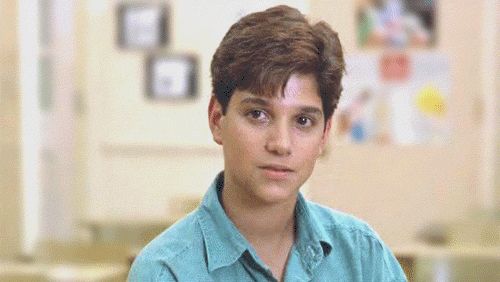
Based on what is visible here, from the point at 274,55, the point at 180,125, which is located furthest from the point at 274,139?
the point at 180,125

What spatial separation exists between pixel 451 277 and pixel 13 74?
17.5 ft

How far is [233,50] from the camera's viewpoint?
156 cm

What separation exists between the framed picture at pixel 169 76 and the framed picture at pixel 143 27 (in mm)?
144

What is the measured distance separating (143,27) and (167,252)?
8.19 meters

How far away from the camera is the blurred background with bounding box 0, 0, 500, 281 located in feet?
23.0

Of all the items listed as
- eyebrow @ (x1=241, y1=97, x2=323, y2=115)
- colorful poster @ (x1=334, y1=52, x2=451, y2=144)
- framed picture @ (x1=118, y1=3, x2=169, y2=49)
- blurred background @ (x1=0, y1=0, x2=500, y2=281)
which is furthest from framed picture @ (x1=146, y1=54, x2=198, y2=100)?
eyebrow @ (x1=241, y1=97, x2=323, y2=115)

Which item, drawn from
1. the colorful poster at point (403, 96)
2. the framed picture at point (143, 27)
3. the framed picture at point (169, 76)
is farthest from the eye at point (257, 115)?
the framed picture at point (143, 27)

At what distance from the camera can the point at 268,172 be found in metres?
1.55

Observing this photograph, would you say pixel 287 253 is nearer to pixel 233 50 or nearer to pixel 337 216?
pixel 337 216

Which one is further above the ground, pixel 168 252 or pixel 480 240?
pixel 168 252

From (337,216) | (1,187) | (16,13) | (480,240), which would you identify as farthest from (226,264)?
(16,13)

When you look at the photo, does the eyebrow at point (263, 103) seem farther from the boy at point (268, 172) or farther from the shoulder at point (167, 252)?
the shoulder at point (167, 252)

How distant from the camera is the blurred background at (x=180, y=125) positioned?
7.02 m

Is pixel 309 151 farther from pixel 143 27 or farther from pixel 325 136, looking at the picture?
pixel 143 27
